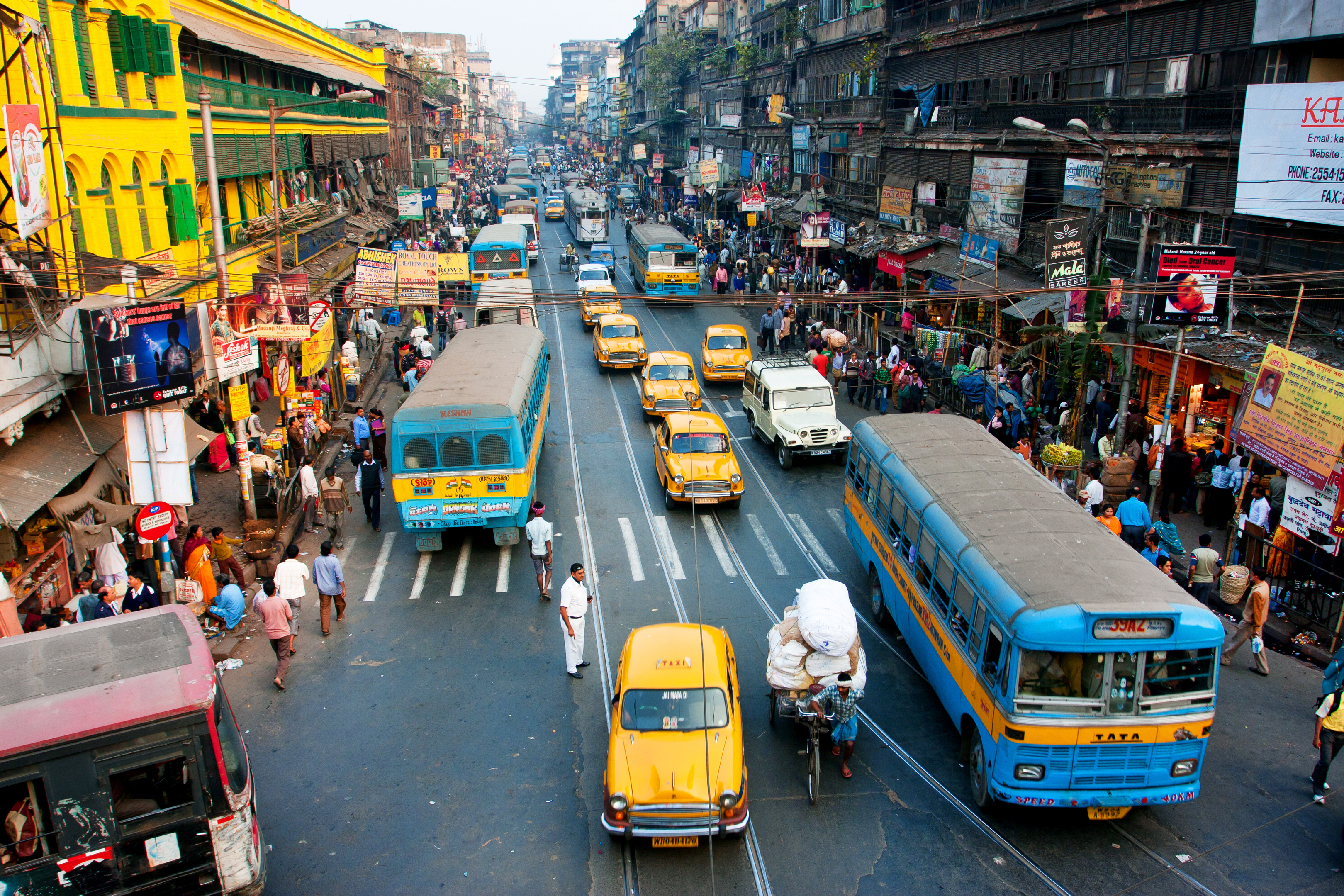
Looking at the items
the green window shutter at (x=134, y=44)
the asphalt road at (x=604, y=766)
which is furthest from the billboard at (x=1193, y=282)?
the green window shutter at (x=134, y=44)

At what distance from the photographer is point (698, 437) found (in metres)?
19.2

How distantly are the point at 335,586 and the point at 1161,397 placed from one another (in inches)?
696

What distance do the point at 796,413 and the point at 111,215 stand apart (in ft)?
48.4

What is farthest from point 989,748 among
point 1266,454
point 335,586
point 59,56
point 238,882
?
point 59,56

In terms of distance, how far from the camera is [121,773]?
733 cm

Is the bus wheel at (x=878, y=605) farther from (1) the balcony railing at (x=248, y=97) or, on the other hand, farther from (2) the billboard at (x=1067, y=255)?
(1) the balcony railing at (x=248, y=97)

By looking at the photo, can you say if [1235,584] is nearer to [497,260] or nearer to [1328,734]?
[1328,734]

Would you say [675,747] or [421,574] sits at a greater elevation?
[675,747]

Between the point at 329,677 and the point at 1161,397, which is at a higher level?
the point at 1161,397

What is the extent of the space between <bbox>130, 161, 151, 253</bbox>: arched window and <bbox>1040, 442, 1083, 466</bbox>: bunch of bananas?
1880 cm

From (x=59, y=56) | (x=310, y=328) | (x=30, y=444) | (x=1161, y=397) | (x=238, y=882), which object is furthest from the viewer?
(x=1161, y=397)

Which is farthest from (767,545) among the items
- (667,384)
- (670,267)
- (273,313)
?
(670,267)

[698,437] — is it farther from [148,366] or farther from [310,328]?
[148,366]

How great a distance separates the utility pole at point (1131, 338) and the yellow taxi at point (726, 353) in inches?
482
